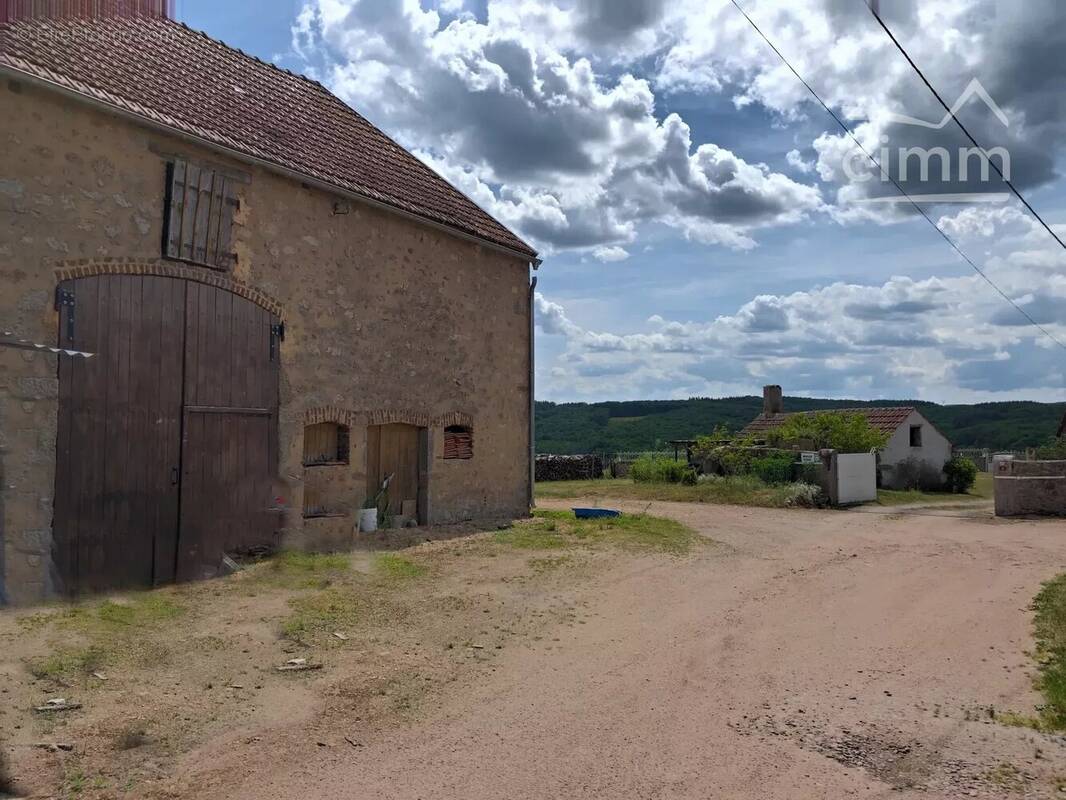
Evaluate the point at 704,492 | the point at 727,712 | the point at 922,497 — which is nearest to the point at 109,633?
the point at 727,712

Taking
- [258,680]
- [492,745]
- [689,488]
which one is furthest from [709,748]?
[689,488]

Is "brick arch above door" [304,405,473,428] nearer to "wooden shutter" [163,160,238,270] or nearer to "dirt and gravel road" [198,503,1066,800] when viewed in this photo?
"wooden shutter" [163,160,238,270]

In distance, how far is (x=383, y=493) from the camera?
41.1 ft

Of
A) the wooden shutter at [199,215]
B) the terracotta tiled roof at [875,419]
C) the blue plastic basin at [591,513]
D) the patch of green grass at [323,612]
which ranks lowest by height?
the patch of green grass at [323,612]

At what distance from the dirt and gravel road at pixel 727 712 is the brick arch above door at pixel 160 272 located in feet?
17.9

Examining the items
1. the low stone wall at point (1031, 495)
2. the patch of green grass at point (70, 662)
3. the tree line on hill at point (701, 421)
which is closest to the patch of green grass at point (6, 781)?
the patch of green grass at point (70, 662)

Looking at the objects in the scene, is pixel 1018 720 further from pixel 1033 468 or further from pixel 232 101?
pixel 1033 468

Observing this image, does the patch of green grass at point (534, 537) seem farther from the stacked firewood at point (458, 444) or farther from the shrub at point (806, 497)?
the shrub at point (806, 497)

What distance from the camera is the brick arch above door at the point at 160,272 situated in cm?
830

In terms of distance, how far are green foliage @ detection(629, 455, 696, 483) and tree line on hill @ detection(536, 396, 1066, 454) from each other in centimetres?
1876

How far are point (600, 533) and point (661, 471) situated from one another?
14.4 meters

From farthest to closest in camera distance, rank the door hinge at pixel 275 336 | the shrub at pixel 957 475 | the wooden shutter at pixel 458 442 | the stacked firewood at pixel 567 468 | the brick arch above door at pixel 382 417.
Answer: the stacked firewood at pixel 567 468 < the shrub at pixel 957 475 < the wooden shutter at pixel 458 442 < the brick arch above door at pixel 382 417 < the door hinge at pixel 275 336

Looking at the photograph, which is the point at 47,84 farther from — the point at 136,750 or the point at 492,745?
the point at 492,745

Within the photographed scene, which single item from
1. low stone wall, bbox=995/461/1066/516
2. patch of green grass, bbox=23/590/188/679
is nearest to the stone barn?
patch of green grass, bbox=23/590/188/679
